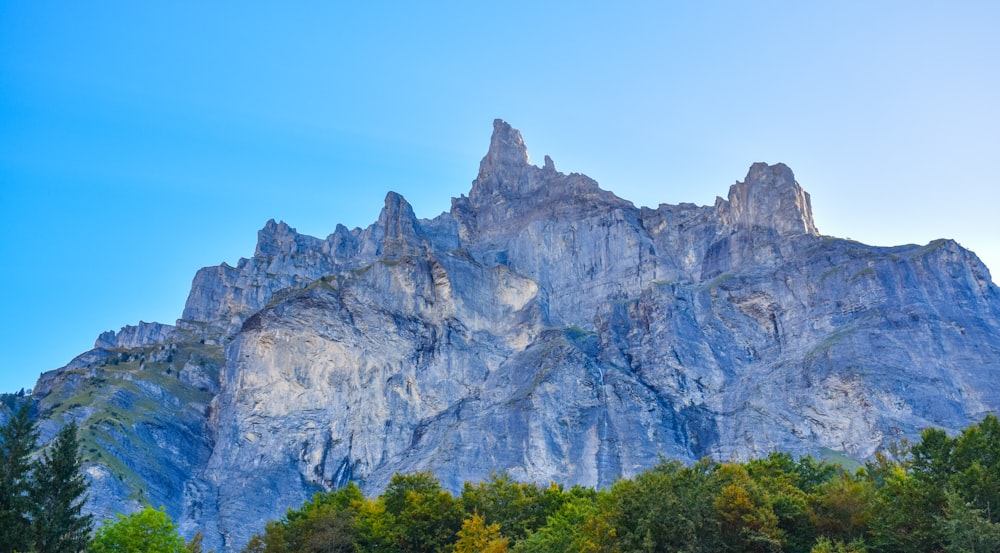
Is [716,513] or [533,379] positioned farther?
[533,379]

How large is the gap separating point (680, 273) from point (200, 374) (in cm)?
10562

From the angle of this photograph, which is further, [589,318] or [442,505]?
[589,318]

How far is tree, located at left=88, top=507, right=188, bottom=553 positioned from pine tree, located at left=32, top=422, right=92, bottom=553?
11.4 ft

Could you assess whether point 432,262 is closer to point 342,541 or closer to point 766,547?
point 342,541

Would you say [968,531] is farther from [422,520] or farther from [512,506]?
[422,520]

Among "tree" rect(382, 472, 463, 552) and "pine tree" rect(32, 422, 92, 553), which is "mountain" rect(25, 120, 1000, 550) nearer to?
"tree" rect(382, 472, 463, 552)

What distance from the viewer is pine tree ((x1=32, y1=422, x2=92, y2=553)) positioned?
44938mm

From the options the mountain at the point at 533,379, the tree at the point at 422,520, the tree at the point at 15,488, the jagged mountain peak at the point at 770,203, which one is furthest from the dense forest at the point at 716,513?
the jagged mountain peak at the point at 770,203

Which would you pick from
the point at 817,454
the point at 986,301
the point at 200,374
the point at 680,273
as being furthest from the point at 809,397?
the point at 200,374

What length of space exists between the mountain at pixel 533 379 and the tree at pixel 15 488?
256 ft

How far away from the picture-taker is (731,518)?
160ft

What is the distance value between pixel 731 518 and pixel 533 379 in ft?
341

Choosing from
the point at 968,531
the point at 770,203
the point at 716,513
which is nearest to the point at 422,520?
the point at 716,513

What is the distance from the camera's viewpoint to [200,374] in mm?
172125
